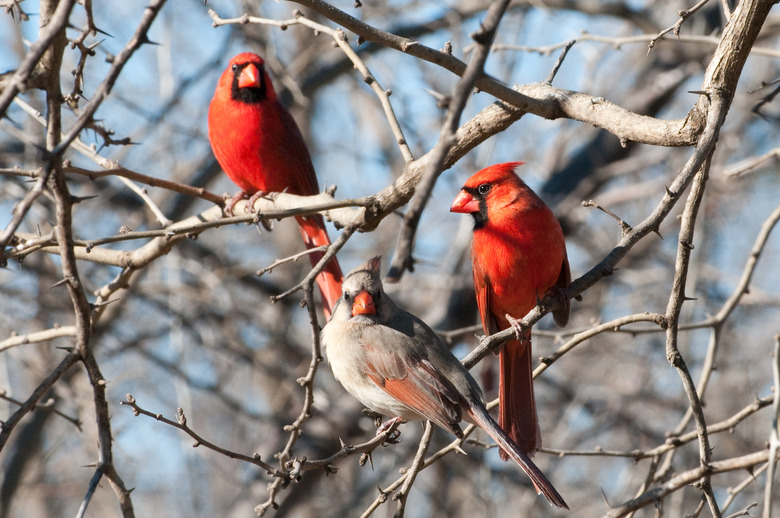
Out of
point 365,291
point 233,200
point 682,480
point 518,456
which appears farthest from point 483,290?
point 682,480

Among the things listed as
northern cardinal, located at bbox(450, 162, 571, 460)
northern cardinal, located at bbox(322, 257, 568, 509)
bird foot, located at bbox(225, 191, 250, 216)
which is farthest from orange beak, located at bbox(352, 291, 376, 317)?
bird foot, located at bbox(225, 191, 250, 216)

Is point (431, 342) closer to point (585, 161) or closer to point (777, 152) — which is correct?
point (777, 152)

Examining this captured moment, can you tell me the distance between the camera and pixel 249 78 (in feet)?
15.9

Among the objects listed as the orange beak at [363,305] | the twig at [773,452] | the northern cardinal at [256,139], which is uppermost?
the northern cardinal at [256,139]

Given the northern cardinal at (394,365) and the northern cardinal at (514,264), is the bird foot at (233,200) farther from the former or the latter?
the northern cardinal at (514,264)

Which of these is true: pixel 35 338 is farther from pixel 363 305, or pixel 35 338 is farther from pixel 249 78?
pixel 249 78

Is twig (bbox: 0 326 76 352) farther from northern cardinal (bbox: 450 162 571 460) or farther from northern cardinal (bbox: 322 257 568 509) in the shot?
northern cardinal (bbox: 450 162 571 460)

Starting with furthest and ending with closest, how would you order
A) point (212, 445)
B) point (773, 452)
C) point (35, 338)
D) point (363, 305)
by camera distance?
point (363, 305), point (35, 338), point (212, 445), point (773, 452)

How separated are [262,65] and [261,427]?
464 cm

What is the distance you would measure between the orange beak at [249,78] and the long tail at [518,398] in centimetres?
217

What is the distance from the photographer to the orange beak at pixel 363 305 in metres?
3.22

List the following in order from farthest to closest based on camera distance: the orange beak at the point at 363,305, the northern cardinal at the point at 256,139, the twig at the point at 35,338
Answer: the northern cardinal at the point at 256,139
the orange beak at the point at 363,305
the twig at the point at 35,338

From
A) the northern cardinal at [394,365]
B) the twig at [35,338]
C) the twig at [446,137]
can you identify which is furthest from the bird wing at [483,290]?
the twig at [446,137]

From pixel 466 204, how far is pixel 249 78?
1669 millimetres
